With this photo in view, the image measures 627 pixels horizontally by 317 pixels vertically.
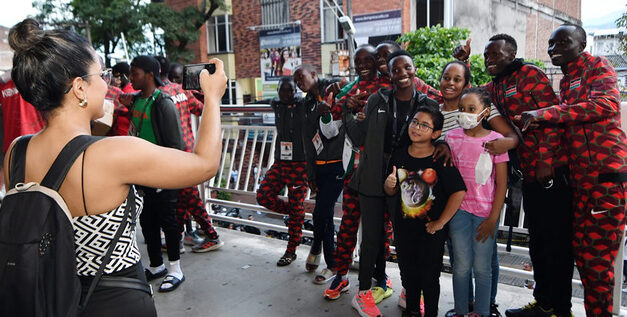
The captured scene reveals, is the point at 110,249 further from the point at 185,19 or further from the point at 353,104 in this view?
the point at 185,19

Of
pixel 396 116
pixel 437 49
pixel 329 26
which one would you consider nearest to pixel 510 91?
pixel 396 116

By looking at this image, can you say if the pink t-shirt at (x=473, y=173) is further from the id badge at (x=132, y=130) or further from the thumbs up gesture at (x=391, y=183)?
the id badge at (x=132, y=130)

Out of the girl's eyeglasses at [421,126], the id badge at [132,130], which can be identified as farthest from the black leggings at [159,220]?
the girl's eyeglasses at [421,126]

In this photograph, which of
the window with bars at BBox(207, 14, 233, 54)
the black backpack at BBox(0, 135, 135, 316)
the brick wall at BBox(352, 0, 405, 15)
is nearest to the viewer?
the black backpack at BBox(0, 135, 135, 316)

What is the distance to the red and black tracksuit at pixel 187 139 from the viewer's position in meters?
4.01

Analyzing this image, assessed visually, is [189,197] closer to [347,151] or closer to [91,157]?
→ [347,151]

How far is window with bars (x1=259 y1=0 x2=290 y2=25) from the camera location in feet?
73.0

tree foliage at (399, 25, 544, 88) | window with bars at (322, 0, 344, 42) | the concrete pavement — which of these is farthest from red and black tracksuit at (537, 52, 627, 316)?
window with bars at (322, 0, 344, 42)

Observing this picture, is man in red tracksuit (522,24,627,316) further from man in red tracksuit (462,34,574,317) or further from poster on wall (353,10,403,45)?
poster on wall (353,10,403,45)

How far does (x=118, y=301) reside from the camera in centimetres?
158

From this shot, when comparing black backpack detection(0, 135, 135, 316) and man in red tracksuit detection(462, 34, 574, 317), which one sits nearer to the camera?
black backpack detection(0, 135, 135, 316)

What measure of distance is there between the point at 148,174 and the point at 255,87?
23284mm

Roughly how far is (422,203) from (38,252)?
6.56 feet

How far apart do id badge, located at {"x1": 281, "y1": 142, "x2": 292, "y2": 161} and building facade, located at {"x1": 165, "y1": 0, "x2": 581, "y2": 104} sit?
44.3 feet
